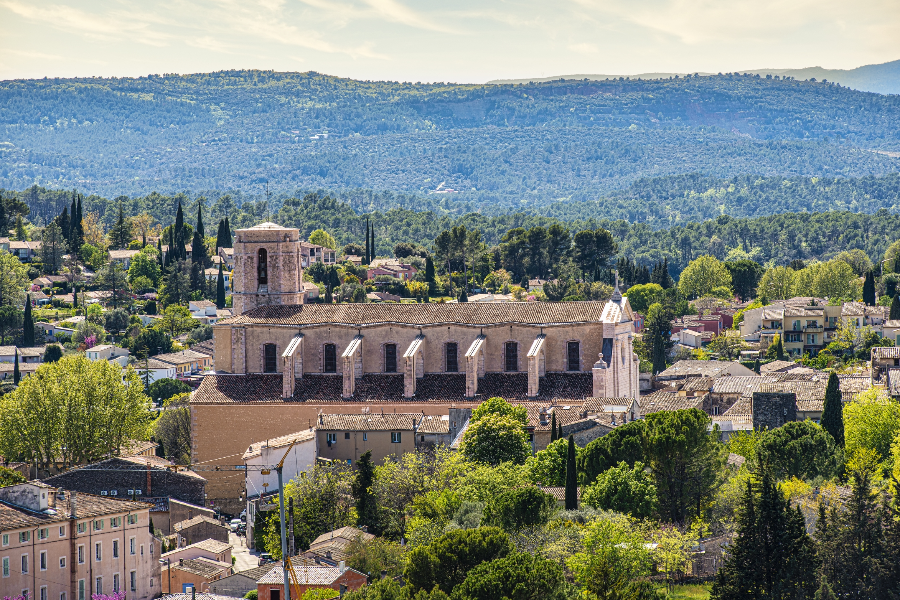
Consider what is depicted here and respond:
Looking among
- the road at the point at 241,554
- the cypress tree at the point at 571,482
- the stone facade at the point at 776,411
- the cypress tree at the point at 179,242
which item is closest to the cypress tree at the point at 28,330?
the cypress tree at the point at 179,242

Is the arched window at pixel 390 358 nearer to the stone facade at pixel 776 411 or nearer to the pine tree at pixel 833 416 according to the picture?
the stone facade at pixel 776 411

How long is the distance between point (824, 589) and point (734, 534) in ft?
33.4

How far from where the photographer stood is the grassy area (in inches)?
1998

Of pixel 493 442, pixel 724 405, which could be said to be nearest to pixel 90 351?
pixel 724 405

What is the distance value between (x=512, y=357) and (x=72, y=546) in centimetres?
2485

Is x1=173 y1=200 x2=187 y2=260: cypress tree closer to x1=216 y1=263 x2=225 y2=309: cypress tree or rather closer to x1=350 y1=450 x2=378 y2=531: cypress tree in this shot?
x1=216 y1=263 x2=225 y2=309: cypress tree

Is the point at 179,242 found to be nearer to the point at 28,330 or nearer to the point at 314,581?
the point at 28,330

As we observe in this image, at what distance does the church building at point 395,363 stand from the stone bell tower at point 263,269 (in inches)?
129

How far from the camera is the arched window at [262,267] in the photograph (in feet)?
265

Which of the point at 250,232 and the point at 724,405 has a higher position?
the point at 250,232

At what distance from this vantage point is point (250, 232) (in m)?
80.1

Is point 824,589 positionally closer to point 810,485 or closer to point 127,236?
point 810,485

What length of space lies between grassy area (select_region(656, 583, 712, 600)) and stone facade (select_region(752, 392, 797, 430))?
78.9ft

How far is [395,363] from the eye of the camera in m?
74.0
